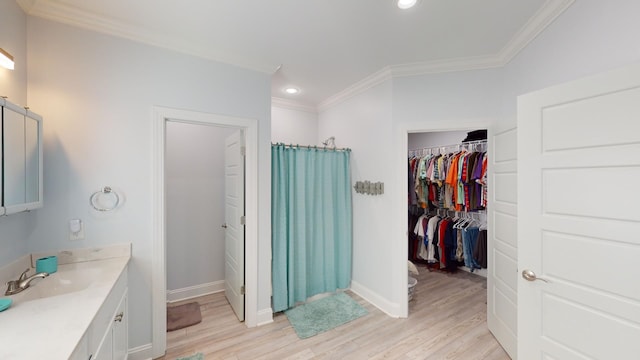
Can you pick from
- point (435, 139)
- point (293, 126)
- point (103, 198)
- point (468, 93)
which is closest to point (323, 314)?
point (103, 198)

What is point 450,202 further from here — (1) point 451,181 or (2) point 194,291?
(2) point 194,291

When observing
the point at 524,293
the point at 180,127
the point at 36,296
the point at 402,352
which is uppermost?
the point at 180,127

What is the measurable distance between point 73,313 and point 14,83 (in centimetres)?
150

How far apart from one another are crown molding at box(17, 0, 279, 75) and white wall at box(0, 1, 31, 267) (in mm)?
111

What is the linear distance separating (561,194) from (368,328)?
197 cm

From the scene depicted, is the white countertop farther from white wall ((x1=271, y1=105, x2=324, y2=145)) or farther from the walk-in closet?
the walk-in closet

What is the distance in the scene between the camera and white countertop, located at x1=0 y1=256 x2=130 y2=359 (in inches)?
33.4

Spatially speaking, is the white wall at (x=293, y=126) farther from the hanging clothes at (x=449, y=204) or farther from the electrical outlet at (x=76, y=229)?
the electrical outlet at (x=76, y=229)

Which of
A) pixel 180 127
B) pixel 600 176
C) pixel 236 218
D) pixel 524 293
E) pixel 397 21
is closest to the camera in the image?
pixel 600 176

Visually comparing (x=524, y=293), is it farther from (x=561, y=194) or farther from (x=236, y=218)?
(x=236, y=218)

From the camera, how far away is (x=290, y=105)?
12.1 feet

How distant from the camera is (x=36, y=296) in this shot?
1.24 meters

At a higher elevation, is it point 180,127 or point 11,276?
point 180,127

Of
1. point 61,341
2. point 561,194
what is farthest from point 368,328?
point 61,341
